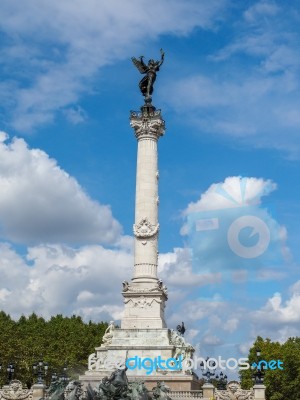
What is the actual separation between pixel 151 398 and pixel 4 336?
36904mm

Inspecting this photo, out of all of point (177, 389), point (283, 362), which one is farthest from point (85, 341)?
point (177, 389)

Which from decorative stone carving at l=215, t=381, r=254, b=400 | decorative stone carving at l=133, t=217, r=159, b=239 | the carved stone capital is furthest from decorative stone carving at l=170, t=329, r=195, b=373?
the carved stone capital

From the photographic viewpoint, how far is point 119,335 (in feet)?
151

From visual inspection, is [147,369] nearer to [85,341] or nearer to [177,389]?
[177,389]

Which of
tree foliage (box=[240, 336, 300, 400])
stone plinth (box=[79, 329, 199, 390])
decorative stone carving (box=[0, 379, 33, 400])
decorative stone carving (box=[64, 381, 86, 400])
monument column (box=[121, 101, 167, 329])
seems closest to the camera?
decorative stone carving (box=[64, 381, 86, 400])

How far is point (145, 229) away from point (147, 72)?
14119 mm

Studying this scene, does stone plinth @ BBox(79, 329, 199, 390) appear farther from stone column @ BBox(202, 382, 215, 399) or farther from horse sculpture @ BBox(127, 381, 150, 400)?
horse sculpture @ BBox(127, 381, 150, 400)

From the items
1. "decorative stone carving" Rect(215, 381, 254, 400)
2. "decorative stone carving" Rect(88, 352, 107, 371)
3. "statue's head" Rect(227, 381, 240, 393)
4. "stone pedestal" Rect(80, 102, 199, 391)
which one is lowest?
"decorative stone carving" Rect(215, 381, 254, 400)

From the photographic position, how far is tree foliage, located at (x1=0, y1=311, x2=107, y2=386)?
68375mm

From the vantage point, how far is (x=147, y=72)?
54281 mm

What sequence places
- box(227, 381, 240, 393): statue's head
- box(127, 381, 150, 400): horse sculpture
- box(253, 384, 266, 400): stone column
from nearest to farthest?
box(127, 381, 150, 400): horse sculpture
box(253, 384, 266, 400): stone column
box(227, 381, 240, 393): statue's head

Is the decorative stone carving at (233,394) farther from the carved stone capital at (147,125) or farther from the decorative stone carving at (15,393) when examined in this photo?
the carved stone capital at (147,125)

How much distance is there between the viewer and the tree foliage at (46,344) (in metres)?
68.4

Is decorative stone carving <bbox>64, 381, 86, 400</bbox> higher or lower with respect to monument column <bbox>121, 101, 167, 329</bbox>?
lower
